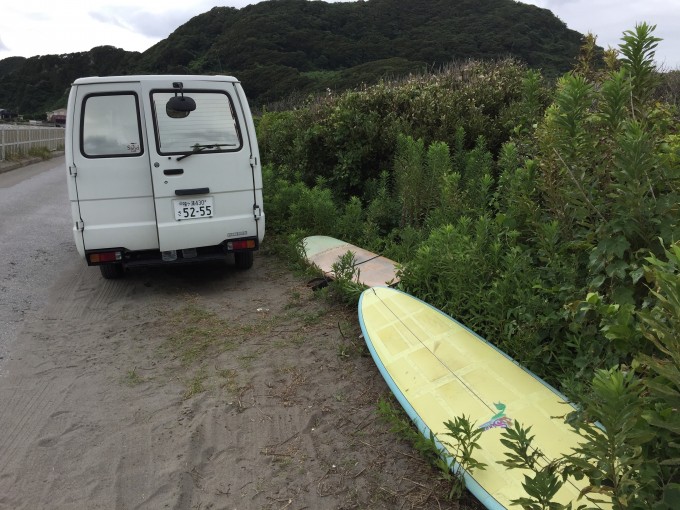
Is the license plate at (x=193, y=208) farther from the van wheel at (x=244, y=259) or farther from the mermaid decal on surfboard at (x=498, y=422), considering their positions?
the mermaid decal on surfboard at (x=498, y=422)

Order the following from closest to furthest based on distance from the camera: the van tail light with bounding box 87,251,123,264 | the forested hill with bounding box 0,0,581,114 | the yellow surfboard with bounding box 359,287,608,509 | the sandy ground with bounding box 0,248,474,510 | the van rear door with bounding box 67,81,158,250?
the yellow surfboard with bounding box 359,287,608,509 → the sandy ground with bounding box 0,248,474,510 → the van rear door with bounding box 67,81,158,250 → the van tail light with bounding box 87,251,123,264 → the forested hill with bounding box 0,0,581,114

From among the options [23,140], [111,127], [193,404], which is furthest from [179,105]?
[23,140]

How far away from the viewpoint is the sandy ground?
2.88 metres

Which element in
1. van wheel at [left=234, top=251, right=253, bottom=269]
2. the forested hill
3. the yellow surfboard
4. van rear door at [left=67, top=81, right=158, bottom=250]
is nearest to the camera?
the yellow surfboard

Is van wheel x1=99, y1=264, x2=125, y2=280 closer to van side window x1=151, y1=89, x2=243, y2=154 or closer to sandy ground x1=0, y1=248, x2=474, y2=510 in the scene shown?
sandy ground x1=0, y1=248, x2=474, y2=510

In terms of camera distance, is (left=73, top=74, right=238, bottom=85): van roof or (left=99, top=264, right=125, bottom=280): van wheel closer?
(left=73, top=74, right=238, bottom=85): van roof

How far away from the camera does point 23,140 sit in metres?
23.5

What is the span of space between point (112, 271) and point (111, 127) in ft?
5.81

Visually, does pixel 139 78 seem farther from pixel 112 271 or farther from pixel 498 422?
pixel 498 422

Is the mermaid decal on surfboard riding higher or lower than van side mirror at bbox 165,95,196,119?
lower

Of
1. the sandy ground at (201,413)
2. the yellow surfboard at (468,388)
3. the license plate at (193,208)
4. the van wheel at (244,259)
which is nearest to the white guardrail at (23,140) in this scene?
the van wheel at (244,259)

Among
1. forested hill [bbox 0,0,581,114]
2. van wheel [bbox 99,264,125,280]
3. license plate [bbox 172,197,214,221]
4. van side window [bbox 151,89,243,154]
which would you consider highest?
forested hill [bbox 0,0,581,114]

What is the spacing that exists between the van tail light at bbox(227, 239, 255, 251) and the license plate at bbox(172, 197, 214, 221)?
413 millimetres

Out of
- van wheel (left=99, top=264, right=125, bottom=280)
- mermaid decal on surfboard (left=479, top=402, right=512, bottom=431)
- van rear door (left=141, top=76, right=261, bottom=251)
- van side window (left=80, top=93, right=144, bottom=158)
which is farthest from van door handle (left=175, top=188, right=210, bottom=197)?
mermaid decal on surfboard (left=479, top=402, right=512, bottom=431)
